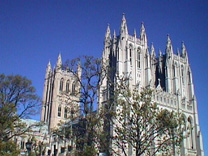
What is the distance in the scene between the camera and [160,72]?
8306 centimetres

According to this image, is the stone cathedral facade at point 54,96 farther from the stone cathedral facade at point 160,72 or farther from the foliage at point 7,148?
the foliage at point 7,148

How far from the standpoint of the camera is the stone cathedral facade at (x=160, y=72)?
230 ft

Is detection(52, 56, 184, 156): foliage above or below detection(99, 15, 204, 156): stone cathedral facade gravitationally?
below

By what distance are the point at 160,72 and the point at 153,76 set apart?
273 centimetres

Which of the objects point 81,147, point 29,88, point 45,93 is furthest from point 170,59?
point 81,147

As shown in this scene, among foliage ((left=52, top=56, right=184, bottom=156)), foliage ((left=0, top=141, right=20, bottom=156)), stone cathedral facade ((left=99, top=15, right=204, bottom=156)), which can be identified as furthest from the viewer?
stone cathedral facade ((left=99, top=15, right=204, bottom=156))

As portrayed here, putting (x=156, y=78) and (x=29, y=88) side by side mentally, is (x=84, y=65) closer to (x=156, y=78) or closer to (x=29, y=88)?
(x=29, y=88)

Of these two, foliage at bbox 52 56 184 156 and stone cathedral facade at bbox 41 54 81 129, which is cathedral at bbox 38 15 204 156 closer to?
stone cathedral facade at bbox 41 54 81 129

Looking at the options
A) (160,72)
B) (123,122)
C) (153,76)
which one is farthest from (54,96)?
(123,122)

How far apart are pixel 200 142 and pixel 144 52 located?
28.4 metres

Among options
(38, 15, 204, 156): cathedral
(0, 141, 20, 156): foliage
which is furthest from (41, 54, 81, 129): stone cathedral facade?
(0, 141, 20, 156): foliage

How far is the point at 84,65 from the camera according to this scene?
26.9 meters

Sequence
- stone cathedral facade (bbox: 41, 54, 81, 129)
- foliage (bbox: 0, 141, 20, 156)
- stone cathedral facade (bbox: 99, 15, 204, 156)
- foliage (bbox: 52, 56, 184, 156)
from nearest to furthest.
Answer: foliage (bbox: 52, 56, 184, 156), foliage (bbox: 0, 141, 20, 156), stone cathedral facade (bbox: 99, 15, 204, 156), stone cathedral facade (bbox: 41, 54, 81, 129)

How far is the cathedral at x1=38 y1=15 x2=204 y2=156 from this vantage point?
70.4 metres
